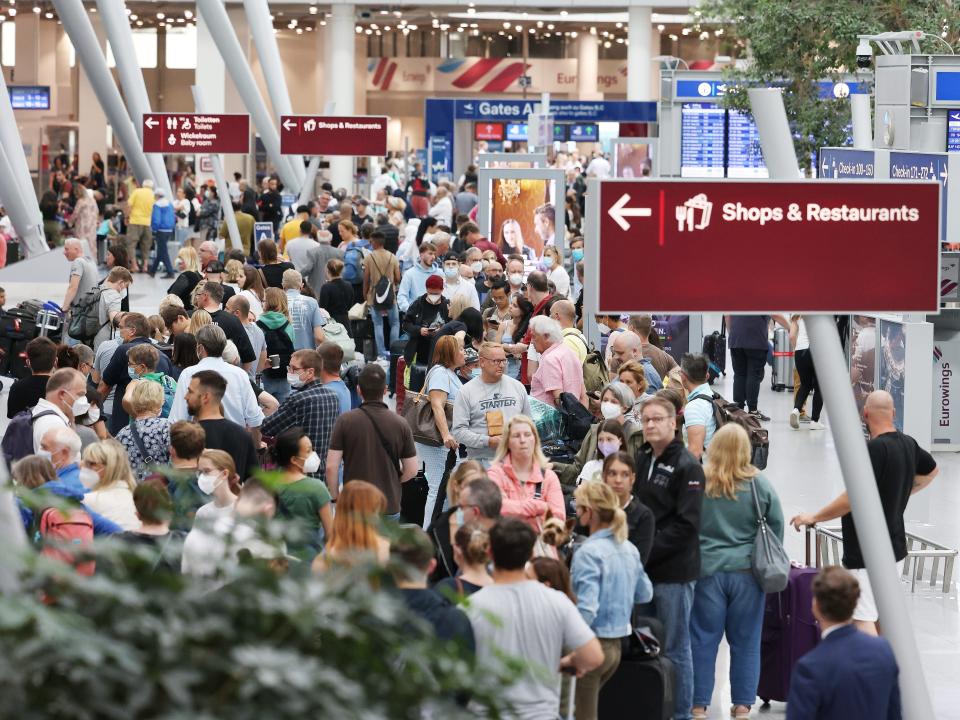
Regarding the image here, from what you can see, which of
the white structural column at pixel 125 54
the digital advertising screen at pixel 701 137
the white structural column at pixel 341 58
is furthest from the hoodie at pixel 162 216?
the white structural column at pixel 341 58

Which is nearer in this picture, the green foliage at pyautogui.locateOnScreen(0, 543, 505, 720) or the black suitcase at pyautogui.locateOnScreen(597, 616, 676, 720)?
the green foliage at pyautogui.locateOnScreen(0, 543, 505, 720)

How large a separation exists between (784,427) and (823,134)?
1204 cm

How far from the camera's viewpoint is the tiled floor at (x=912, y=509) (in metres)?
7.57

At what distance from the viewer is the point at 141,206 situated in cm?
2611

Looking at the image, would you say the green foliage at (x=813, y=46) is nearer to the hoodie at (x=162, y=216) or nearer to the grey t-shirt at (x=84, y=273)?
the hoodie at (x=162, y=216)

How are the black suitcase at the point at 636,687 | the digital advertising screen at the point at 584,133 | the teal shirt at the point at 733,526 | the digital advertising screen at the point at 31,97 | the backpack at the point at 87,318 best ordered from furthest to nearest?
the digital advertising screen at the point at 584,133
the digital advertising screen at the point at 31,97
the backpack at the point at 87,318
the teal shirt at the point at 733,526
the black suitcase at the point at 636,687

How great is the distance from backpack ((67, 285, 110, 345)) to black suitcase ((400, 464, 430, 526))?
4364 millimetres

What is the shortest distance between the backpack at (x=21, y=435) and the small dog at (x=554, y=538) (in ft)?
8.80

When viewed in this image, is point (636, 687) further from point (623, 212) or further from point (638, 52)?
point (638, 52)

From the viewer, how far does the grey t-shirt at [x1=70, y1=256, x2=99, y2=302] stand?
13.6m

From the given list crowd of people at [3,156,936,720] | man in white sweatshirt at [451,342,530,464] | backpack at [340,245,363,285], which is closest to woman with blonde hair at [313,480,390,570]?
crowd of people at [3,156,936,720]

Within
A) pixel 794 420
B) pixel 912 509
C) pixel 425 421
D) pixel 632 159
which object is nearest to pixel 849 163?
pixel 794 420

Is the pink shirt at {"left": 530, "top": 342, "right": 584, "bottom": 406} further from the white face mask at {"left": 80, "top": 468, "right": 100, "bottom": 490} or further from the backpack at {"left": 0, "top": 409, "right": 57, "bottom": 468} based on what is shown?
the white face mask at {"left": 80, "top": 468, "right": 100, "bottom": 490}

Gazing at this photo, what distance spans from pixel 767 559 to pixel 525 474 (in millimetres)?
1194
